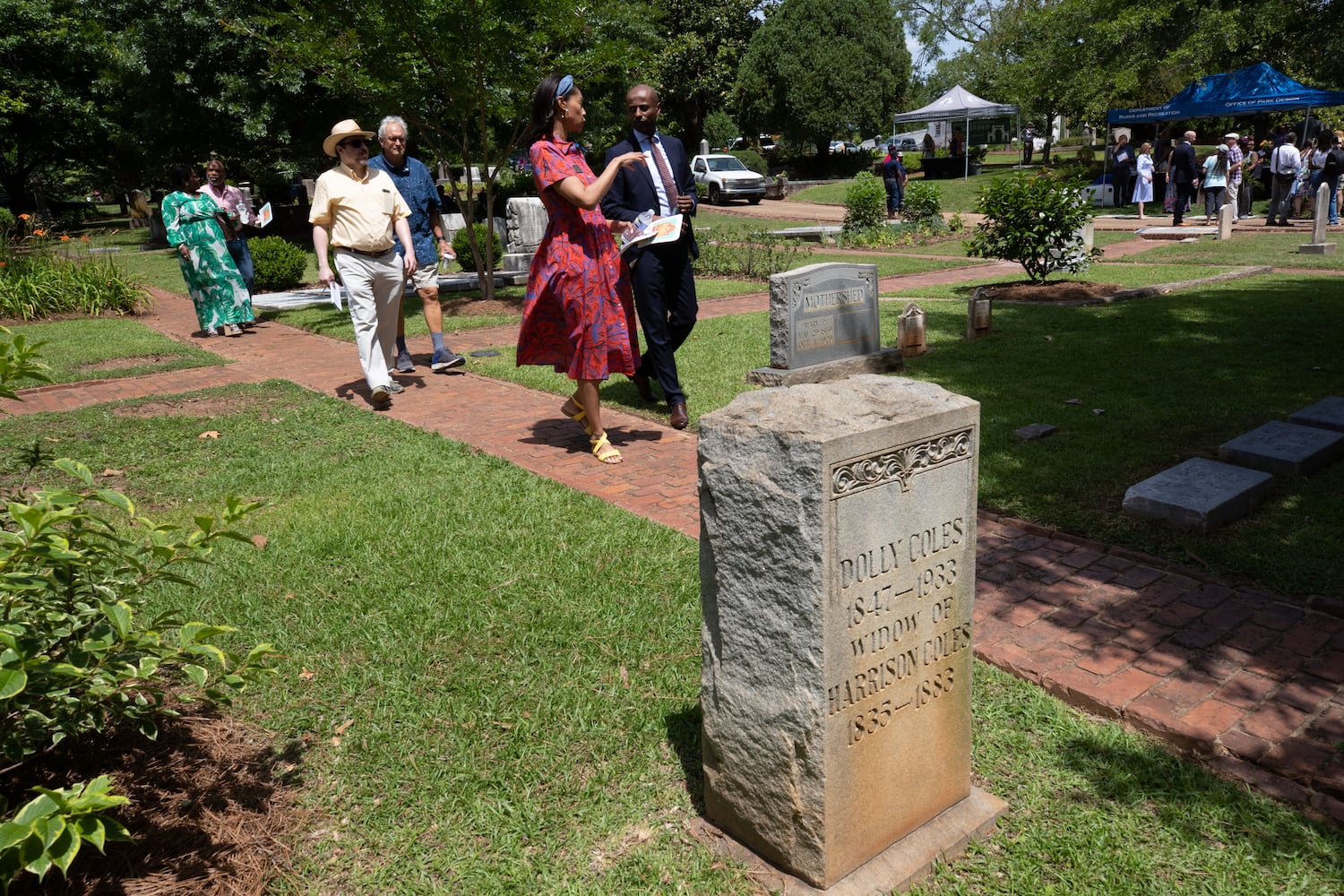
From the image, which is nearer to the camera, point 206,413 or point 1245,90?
point 206,413

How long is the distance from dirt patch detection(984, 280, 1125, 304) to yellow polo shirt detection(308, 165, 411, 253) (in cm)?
729

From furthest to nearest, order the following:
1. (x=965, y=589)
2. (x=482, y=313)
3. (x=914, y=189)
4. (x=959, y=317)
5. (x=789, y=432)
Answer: (x=914, y=189) < (x=482, y=313) < (x=959, y=317) < (x=965, y=589) < (x=789, y=432)

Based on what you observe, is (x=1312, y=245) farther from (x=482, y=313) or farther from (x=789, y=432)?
(x=789, y=432)

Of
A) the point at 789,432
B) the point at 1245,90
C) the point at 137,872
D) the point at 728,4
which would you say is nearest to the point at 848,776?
the point at 789,432

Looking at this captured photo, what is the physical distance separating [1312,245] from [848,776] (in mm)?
16230

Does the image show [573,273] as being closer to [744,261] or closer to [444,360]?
[444,360]

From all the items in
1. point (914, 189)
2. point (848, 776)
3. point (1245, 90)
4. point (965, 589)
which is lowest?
point (848, 776)

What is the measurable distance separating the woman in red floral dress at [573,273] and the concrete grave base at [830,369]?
72.2 inches

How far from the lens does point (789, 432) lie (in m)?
2.30

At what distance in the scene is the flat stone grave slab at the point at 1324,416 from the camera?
18.7ft

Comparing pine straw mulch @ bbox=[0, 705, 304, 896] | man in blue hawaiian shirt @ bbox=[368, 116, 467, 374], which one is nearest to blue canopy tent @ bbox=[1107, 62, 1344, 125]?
man in blue hawaiian shirt @ bbox=[368, 116, 467, 374]

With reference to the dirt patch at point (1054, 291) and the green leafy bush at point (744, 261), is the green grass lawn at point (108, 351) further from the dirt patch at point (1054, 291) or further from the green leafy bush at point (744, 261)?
the dirt patch at point (1054, 291)

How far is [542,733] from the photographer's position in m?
3.26

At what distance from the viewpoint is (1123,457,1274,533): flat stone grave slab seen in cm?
460
